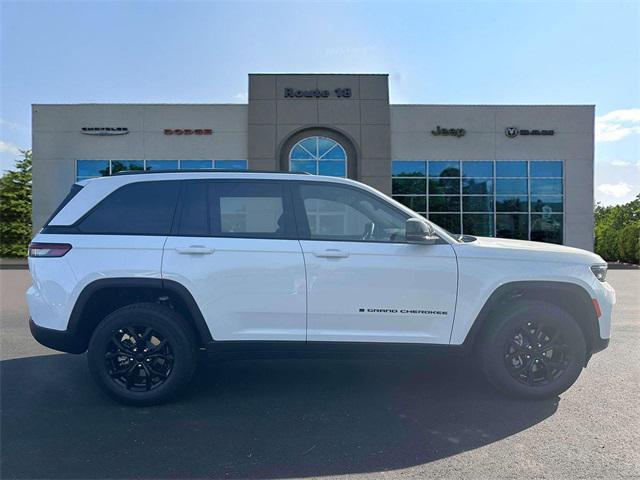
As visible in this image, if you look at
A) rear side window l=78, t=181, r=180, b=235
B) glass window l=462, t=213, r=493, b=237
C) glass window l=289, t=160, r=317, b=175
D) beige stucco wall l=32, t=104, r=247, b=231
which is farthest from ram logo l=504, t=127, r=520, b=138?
rear side window l=78, t=181, r=180, b=235

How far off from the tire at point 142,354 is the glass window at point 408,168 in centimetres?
1888

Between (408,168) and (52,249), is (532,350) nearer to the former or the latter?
(52,249)

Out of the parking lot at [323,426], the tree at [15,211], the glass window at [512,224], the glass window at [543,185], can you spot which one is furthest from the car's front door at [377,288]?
the tree at [15,211]

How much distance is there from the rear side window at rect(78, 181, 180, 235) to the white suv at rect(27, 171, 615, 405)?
0.4 inches

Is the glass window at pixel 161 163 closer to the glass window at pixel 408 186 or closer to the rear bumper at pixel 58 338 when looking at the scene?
the glass window at pixel 408 186

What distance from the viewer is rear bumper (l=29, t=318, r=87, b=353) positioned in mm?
4020

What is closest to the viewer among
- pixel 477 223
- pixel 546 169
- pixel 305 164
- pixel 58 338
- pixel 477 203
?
pixel 58 338

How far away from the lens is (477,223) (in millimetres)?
22078

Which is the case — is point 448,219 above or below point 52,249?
above

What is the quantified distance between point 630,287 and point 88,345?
46.4 ft

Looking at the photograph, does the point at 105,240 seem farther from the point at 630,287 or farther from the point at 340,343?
the point at 630,287

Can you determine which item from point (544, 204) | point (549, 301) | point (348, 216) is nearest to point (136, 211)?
point (348, 216)

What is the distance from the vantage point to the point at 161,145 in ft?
71.9

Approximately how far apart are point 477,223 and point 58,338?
808 inches
